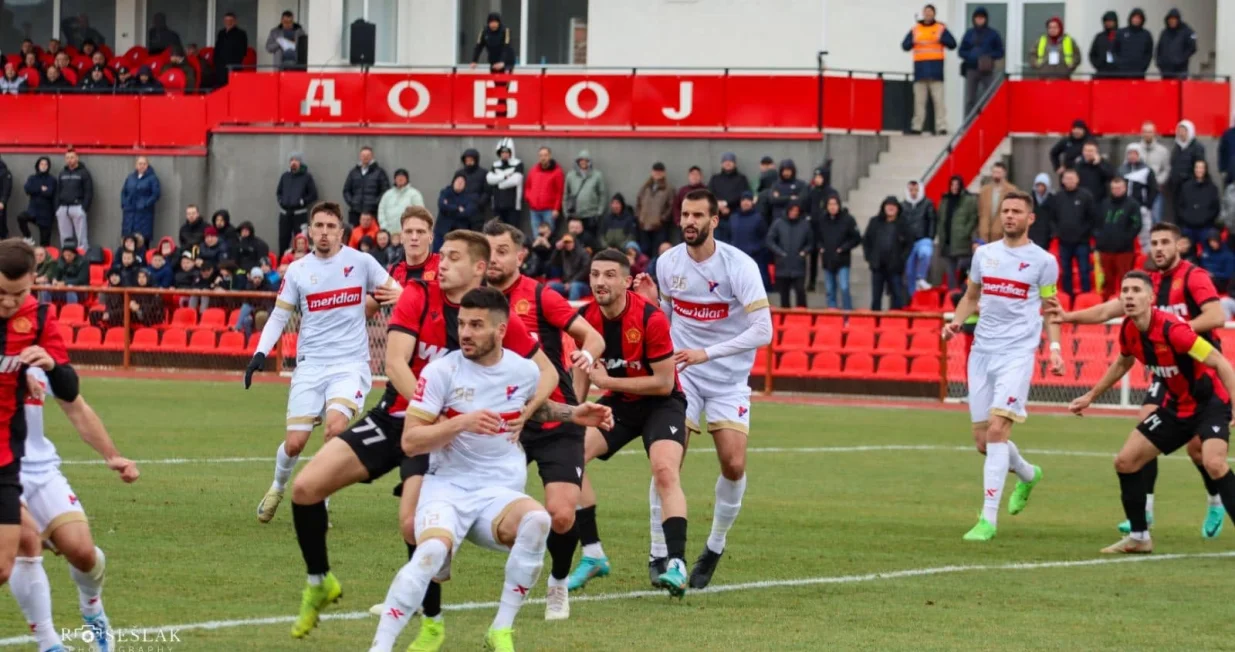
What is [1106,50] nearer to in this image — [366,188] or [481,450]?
[366,188]

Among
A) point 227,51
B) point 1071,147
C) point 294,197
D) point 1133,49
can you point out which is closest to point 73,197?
point 294,197

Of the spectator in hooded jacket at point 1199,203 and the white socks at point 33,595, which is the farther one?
the spectator in hooded jacket at point 1199,203

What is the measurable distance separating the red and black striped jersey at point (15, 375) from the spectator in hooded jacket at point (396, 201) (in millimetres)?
23067

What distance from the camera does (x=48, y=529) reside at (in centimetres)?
770

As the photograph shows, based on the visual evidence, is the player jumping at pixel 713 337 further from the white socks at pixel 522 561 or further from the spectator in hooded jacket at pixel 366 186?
the spectator in hooded jacket at pixel 366 186

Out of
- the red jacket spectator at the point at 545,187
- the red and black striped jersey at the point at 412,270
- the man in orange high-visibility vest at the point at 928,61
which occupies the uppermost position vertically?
the man in orange high-visibility vest at the point at 928,61

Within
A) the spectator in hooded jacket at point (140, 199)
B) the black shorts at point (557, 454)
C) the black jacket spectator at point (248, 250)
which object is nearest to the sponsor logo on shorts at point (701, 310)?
the black shorts at point (557, 454)

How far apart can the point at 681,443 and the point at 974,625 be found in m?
1.98

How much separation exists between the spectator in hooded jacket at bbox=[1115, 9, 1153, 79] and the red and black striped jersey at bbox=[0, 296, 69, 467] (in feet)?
83.5

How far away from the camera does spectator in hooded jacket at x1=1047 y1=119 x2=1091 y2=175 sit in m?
27.9

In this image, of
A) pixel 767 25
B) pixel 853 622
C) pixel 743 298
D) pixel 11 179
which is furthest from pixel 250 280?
pixel 853 622

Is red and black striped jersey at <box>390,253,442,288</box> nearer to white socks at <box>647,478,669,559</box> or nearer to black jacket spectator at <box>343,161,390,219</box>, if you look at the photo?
white socks at <box>647,478,669,559</box>

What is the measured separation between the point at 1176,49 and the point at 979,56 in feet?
10.1

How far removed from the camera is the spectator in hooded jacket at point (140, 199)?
34625 mm
